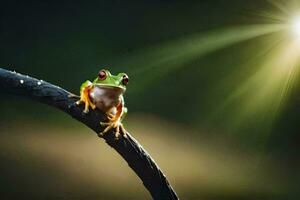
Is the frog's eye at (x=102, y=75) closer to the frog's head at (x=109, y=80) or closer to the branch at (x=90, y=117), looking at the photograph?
the frog's head at (x=109, y=80)

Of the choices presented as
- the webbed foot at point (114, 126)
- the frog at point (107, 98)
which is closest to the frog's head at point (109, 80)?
the frog at point (107, 98)

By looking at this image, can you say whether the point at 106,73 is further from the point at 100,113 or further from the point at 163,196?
the point at 163,196

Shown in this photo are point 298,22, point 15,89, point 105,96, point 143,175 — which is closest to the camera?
point 15,89

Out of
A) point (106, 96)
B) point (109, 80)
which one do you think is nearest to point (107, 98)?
point (106, 96)

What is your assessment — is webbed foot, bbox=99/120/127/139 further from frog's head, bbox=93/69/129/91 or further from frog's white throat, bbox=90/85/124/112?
frog's head, bbox=93/69/129/91

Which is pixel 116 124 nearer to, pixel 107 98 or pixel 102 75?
pixel 107 98

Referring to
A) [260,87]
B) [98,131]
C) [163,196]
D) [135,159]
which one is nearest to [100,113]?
[98,131]

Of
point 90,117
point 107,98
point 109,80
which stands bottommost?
point 90,117
